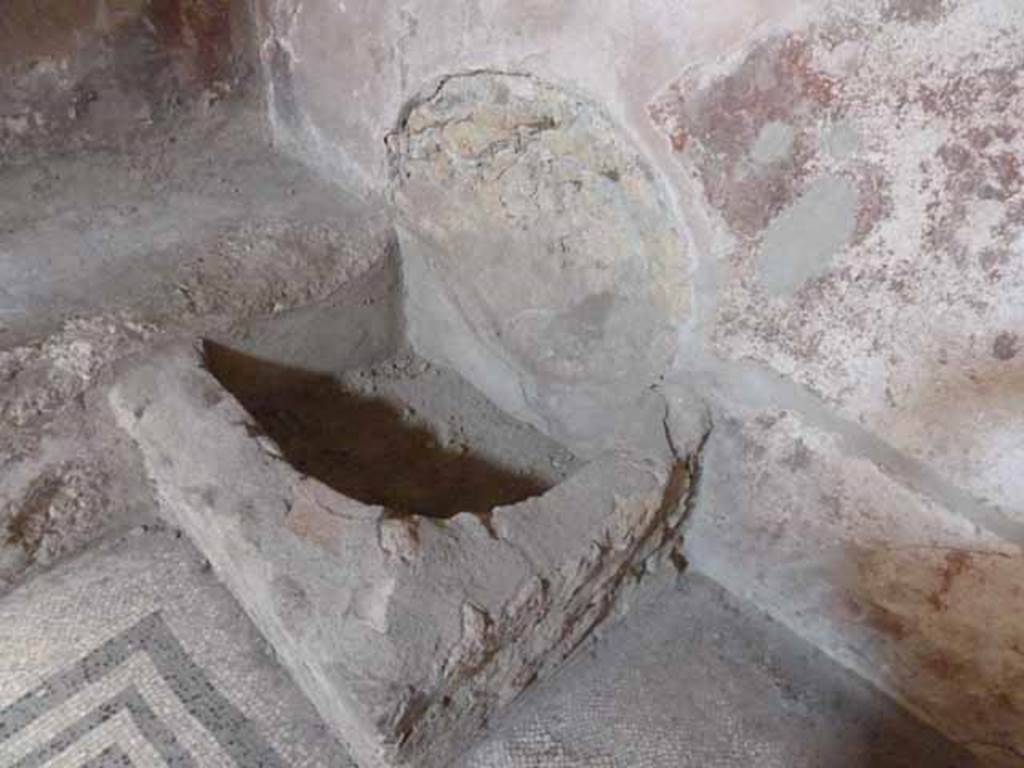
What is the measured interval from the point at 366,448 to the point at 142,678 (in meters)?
0.64

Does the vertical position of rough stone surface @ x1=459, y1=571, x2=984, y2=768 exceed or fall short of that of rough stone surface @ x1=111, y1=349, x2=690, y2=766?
it falls short

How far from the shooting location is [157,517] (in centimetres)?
165

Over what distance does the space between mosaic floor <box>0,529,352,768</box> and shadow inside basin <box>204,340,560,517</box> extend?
34cm

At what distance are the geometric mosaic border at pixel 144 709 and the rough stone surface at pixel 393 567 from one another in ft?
0.39

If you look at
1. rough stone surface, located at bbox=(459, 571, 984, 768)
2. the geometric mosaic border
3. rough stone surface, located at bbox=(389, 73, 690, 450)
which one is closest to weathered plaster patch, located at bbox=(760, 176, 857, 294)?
rough stone surface, located at bbox=(389, 73, 690, 450)

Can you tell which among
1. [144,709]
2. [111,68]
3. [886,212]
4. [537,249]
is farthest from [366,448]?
[886,212]

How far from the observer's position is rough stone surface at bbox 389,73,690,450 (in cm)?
144

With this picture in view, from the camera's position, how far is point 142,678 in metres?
1.43

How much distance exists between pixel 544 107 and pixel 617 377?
501mm

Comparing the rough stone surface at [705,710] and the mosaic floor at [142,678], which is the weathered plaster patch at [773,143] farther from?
the mosaic floor at [142,678]

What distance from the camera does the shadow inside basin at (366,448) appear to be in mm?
1772

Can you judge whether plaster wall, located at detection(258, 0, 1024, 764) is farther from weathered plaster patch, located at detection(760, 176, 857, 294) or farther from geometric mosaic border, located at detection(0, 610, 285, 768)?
geometric mosaic border, located at detection(0, 610, 285, 768)

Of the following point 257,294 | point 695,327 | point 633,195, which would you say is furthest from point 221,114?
point 695,327

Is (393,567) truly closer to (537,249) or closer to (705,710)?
(705,710)
